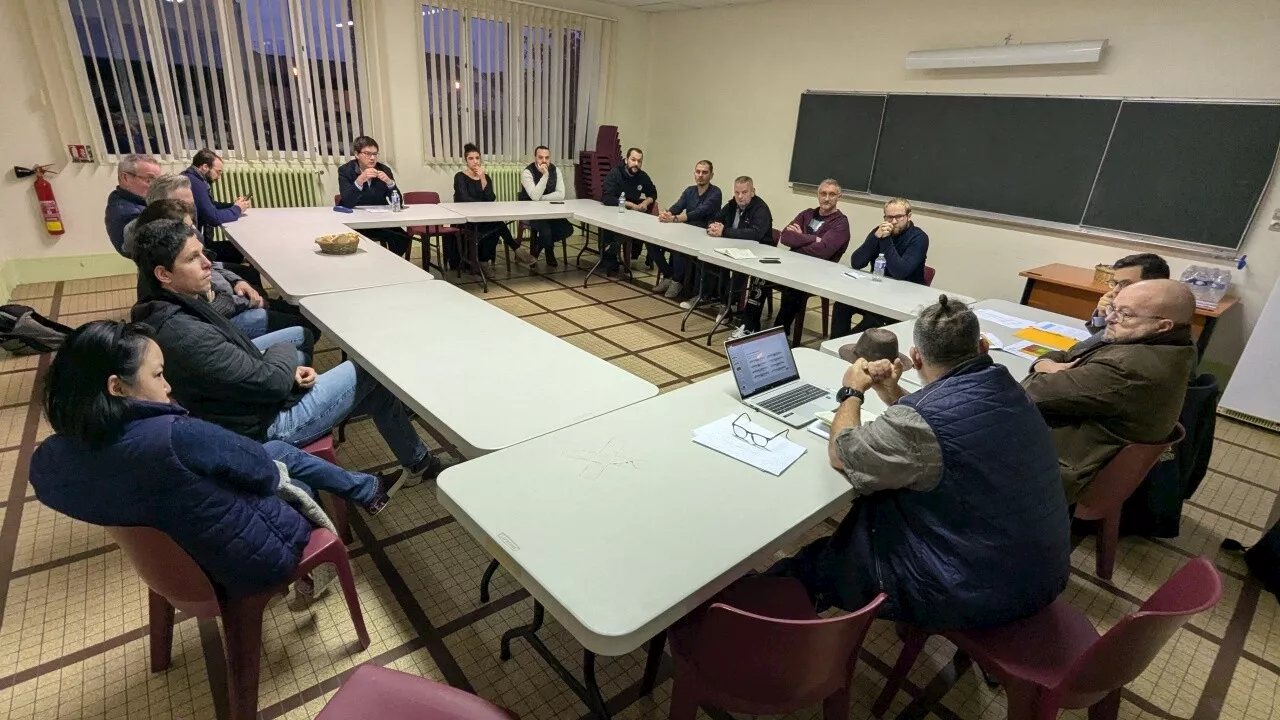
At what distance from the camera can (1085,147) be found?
447 centimetres

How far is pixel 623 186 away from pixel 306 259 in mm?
3566

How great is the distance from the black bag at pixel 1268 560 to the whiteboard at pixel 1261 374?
1879 millimetres

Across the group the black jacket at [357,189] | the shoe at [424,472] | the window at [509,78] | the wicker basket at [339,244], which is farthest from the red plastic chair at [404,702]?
the window at [509,78]

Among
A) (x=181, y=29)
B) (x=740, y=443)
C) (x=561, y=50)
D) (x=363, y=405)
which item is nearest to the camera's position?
(x=740, y=443)

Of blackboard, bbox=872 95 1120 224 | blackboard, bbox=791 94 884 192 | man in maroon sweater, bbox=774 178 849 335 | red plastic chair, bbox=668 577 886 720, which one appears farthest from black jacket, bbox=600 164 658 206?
red plastic chair, bbox=668 577 886 720

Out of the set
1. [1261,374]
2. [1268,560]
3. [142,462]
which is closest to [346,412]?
[142,462]

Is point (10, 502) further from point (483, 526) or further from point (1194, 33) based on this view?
point (1194, 33)

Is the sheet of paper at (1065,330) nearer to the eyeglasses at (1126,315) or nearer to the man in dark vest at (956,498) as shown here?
the eyeglasses at (1126,315)

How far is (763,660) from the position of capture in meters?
1.12

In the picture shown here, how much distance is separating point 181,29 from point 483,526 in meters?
5.99

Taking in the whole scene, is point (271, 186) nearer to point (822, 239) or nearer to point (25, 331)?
point (25, 331)

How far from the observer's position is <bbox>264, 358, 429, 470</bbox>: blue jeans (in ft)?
6.74

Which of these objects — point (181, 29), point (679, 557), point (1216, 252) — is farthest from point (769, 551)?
point (181, 29)

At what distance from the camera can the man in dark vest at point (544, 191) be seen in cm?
614
